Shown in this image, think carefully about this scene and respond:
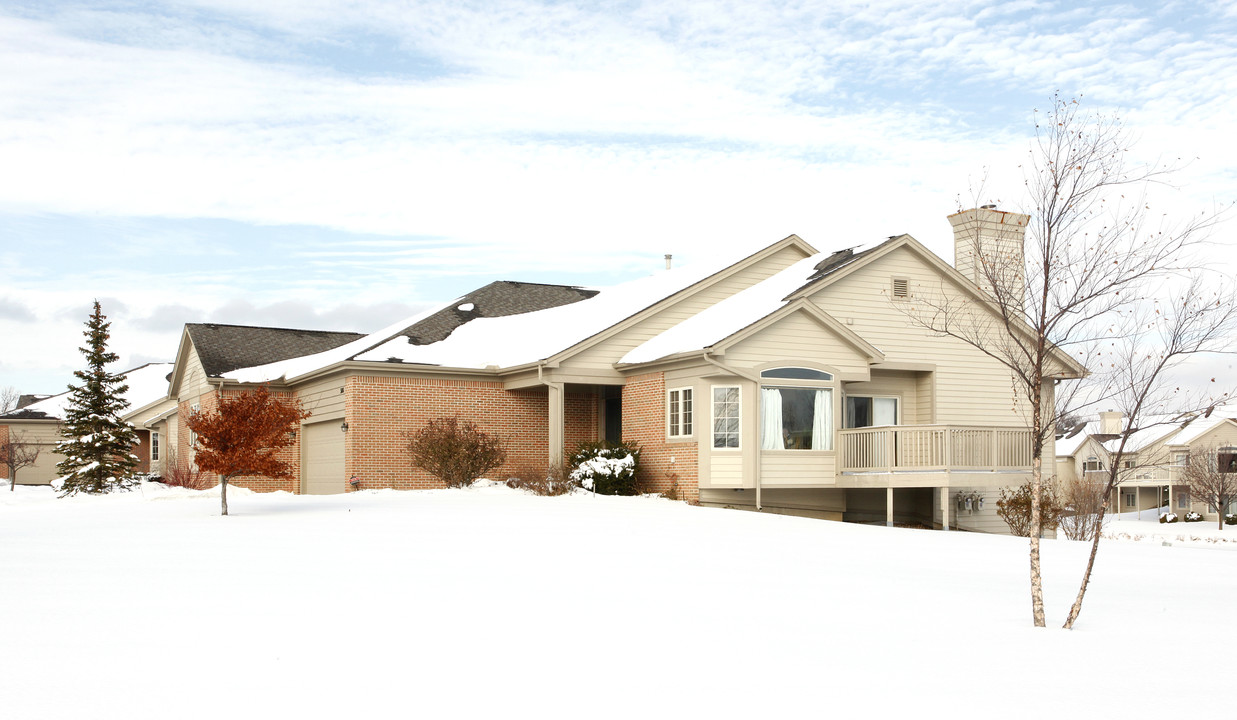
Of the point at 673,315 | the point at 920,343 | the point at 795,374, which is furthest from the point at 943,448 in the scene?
Answer: the point at 673,315

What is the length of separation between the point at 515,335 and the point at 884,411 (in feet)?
29.8

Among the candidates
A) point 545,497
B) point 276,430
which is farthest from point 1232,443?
point 276,430

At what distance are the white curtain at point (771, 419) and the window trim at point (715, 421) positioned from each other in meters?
0.44

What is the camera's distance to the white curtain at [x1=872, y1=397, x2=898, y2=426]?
24.3 meters

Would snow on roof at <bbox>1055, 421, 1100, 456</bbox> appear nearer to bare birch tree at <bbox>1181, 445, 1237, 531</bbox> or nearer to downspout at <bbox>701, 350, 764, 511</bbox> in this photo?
bare birch tree at <bbox>1181, 445, 1237, 531</bbox>

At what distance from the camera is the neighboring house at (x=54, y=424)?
44.3 meters

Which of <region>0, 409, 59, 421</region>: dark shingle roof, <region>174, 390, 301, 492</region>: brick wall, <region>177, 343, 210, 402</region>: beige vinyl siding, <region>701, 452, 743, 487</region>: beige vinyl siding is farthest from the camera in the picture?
<region>0, 409, 59, 421</region>: dark shingle roof

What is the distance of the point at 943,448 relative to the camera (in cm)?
2014

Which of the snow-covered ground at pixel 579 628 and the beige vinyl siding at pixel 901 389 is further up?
the beige vinyl siding at pixel 901 389

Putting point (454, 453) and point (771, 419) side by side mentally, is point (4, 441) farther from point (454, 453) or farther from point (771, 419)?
point (771, 419)

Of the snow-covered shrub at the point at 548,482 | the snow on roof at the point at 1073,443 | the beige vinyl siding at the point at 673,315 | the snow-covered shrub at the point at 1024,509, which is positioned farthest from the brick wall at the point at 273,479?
the snow on roof at the point at 1073,443

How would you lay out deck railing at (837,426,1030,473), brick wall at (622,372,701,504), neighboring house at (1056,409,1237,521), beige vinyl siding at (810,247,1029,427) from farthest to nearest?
1. neighboring house at (1056,409,1237,521)
2. beige vinyl siding at (810,247,1029,427)
3. brick wall at (622,372,701,504)
4. deck railing at (837,426,1030,473)

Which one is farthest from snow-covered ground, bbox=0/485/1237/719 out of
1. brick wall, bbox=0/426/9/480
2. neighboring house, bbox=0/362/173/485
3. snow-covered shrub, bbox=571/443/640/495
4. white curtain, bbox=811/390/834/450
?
brick wall, bbox=0/426/9/480

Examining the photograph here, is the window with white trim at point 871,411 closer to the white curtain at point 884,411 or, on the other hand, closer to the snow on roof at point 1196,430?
the white curtain at point 884,411
